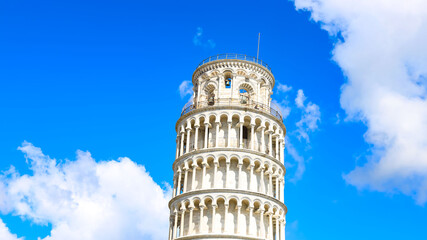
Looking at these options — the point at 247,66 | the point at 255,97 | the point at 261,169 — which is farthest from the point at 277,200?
the point at 247,66

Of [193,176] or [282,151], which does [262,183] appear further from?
[193,176]

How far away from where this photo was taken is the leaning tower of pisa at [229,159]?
49.4 metres

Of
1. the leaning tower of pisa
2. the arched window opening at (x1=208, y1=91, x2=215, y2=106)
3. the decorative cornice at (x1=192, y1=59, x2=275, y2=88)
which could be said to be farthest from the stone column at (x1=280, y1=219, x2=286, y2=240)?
the decorative cornice at (x1=192, y1=59, x2=275, y2=88)

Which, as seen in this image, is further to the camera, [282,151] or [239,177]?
[282,151]

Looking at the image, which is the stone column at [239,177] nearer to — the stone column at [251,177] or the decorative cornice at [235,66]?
the stone column at [251,177]

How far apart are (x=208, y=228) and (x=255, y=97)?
16.3 meters

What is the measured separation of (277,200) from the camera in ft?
170

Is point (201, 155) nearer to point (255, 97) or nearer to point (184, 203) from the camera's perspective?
point (184, 203)

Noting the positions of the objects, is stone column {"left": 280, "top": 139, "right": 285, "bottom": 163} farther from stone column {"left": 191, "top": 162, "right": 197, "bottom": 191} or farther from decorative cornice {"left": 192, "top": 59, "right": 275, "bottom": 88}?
stone column {"left": 191, "top": 162, "right": 197, "bottom": 191}

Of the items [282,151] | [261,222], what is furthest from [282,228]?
[282,151]

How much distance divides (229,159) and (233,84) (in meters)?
9.87

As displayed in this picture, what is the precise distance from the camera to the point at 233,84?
187 ft

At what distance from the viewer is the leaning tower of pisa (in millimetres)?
49406

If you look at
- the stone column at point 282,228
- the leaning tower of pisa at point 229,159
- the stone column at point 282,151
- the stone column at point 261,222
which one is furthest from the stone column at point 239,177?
the stone column at point 282,151
